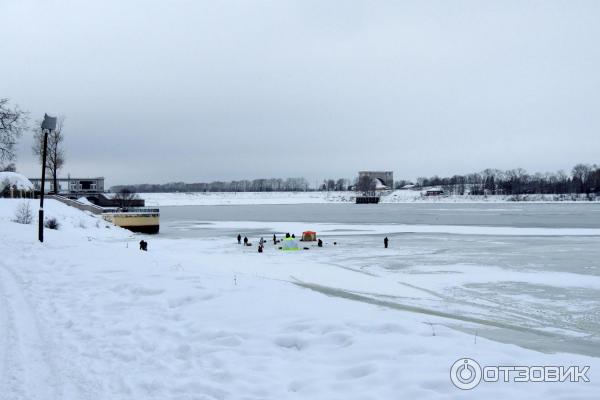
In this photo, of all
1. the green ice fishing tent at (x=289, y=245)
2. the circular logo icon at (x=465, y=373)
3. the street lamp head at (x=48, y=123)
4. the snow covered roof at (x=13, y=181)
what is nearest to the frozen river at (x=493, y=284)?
the green ice fishing tent at (x=289, y=245)

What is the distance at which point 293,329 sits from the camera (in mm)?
8078

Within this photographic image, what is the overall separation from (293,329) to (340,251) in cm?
2045

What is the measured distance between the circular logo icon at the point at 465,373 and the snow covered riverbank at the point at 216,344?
0.09m

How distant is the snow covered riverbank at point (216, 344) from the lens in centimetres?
572

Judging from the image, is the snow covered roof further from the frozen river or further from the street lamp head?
the street lamp head

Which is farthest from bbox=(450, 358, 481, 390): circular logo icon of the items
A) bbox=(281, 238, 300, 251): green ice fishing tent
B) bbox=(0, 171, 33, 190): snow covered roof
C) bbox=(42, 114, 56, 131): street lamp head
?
bbox=(0, 171, 33, 190): snow covered roof

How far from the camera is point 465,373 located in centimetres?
601

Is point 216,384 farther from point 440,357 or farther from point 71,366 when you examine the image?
point 440,357

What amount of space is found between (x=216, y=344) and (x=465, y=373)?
3.35m


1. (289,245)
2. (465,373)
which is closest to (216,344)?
(465,373)

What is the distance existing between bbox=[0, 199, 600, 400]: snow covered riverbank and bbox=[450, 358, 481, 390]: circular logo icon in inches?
3.4

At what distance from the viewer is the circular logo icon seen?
568cm

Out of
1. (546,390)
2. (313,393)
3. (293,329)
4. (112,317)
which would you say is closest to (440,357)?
(546,390)

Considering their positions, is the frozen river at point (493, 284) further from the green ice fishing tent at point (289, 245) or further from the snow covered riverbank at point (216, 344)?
the green ice fishing tent at point (289, 245)
